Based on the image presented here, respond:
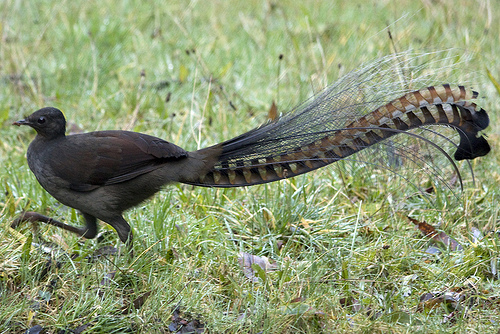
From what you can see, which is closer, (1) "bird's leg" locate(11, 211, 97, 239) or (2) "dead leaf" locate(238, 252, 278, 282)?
(2) "dead leaf" locate(238, 252, 278, 282)

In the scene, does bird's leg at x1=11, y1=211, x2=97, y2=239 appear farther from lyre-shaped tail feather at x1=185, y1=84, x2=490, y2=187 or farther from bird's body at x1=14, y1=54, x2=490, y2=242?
lyre-shaped tail feather at x1=185, y1=84, x2=490, y2=187

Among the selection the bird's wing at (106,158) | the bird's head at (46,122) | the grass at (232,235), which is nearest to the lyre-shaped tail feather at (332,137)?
the bird's wing at (106,158)

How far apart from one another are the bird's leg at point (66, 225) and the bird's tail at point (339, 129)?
2.99ft

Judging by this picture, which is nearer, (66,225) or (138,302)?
(138,302)

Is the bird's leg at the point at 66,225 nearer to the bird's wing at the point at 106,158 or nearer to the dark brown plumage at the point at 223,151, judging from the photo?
the dark brown plumage at the point at 223,151

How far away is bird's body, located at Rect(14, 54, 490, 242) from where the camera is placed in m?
3.04

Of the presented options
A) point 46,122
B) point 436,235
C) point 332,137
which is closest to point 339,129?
point 332,137

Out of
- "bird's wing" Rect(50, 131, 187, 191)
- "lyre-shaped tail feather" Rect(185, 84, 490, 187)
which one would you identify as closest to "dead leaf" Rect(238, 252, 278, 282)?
"lyre-shaped tail feather" Rect(185, 84, 490, 187)

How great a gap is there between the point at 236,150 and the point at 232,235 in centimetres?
70

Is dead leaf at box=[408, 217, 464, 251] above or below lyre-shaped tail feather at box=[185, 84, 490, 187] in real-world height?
below

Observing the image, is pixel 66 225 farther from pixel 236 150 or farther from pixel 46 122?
pixel 236 150

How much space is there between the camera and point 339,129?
3.09 metres

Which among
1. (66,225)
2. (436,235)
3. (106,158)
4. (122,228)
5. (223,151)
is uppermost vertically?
(106,158)

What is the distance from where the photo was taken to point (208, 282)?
325 cm
